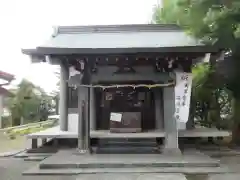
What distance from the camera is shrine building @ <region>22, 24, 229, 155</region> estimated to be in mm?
9891

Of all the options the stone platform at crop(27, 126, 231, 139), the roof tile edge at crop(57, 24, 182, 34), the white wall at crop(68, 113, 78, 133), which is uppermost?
the roof tile edge at crop(57, 24, 182, 34)

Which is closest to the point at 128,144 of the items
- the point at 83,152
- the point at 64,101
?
the point at 83,152

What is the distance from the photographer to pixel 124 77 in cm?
1085

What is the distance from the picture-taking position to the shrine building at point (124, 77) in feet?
32.4

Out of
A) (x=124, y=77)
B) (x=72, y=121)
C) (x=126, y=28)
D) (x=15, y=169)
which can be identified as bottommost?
(x=15, y=169)

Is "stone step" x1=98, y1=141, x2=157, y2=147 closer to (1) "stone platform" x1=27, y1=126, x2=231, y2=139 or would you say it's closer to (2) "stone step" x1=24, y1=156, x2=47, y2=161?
(1) "stone platform" x1=27, y1=126, x2=231, y2=139

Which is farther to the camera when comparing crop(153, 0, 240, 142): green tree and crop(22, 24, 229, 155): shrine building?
crop(153, 0, 240, 142): green tree

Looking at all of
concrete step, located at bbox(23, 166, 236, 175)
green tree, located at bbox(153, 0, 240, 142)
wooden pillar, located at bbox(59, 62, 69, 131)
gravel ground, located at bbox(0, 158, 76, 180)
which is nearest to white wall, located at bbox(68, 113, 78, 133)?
wooden pillar, located at bbox(59, 62, 69, 131)

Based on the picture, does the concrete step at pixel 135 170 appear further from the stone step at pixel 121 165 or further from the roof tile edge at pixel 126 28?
the roof tile edge at pixel 126 28

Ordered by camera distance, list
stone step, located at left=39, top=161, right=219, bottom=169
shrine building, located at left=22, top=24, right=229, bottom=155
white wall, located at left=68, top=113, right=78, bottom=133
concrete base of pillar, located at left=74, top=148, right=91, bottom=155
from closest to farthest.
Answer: stone step, located at left=39, top=161, right=219, bottom=169, shrine building, located at left=22, top=24, right=229, bottom=155, concrete base of pillar, located at left=74, top=148, right=91, bottom=155, white wall, located at left=68, top=113, right=78, bottom=133

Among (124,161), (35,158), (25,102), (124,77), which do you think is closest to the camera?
(124,161)

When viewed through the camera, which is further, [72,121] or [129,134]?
[72,121]

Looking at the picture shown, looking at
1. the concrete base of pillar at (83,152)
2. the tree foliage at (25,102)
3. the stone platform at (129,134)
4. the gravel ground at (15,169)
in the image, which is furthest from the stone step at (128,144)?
the tree foliage at (25,102)

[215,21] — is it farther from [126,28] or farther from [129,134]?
[129,134]
